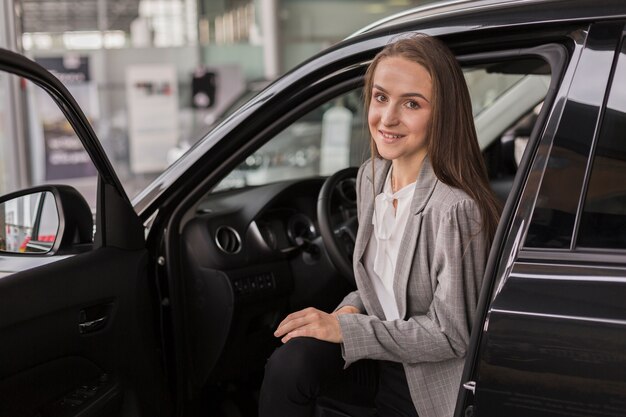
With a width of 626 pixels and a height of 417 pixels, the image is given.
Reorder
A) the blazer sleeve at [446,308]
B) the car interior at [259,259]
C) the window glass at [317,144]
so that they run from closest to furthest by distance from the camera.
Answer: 1. the blazer sleeve at [446,308]
2. the car interior at [259,259]
3. the window glass at [317,144]

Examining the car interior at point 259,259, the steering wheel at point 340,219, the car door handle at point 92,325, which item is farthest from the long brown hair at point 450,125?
the car door handle at point 92,325

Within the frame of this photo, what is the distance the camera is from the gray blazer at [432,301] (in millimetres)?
1798

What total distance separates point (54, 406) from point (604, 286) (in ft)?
4.63

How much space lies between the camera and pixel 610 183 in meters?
1.53

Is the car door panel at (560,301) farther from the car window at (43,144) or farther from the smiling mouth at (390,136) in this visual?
the car window at (43,144)

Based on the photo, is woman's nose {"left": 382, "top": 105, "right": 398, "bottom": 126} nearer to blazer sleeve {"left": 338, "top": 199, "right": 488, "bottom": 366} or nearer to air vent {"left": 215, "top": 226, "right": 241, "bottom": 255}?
blazer sleeve {"left": 338, "top": 199, "right": 488, "bottom": 366}

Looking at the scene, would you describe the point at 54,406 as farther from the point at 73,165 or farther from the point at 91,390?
the point at 73,165

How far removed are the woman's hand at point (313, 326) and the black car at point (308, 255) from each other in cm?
35

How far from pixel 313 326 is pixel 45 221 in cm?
75

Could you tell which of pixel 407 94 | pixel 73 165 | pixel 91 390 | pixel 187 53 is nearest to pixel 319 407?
pixel 91 390

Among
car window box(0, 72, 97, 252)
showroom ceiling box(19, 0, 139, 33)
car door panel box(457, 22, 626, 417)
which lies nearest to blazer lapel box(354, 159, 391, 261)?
car door panel box(457, 22, 626, 417)

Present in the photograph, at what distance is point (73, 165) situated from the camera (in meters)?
8.12

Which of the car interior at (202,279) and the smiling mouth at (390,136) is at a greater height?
the smiling mouth at (390,136)

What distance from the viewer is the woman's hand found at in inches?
74.9
